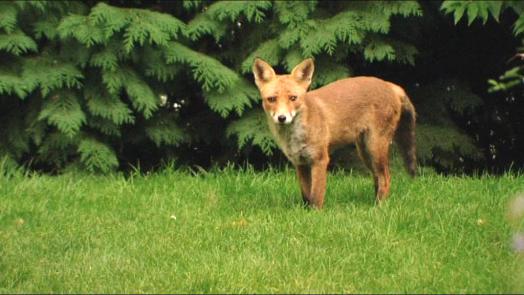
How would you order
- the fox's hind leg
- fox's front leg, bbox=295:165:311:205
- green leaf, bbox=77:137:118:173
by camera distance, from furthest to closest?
green leaf, bbox=77:137:118:173, the fox's hind leg, fox's front leg, bbox=295:165:311:205

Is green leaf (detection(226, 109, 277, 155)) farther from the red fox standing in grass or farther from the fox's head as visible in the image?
the fox's head

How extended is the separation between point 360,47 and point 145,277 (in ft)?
13.4

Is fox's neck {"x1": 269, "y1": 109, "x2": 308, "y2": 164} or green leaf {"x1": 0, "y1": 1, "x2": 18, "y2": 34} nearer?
fox's neck {"x1": 269, "y1": 109, "x2": 308, "y2": 164}

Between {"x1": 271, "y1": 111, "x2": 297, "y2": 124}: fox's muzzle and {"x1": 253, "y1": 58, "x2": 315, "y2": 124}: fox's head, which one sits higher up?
{"x1": 253, "y1": 58, "x2": 315, "y2": 124}: fox's head

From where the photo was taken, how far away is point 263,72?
7035mm

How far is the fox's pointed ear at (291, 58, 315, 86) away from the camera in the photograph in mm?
6965

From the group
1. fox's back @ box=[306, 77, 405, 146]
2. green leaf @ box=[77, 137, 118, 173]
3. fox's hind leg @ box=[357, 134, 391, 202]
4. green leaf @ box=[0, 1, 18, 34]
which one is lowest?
green leaf @ box=[77, 137, 118, 173]

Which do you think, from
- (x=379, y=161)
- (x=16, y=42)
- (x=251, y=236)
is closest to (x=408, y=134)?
(x=379, y=161)

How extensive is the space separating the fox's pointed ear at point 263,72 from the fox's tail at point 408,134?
1369 millimetres

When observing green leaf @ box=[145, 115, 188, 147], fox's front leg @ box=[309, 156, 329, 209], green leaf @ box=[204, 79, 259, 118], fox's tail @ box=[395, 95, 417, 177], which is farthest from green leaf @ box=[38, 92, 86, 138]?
fox's tail @ box=[395, 95, 417, 177]

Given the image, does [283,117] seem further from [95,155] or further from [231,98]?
[95,155]

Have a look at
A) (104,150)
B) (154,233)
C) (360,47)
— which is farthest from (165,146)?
(154,233)

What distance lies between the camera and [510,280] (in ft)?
16.3

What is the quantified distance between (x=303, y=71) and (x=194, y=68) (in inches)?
74.5
